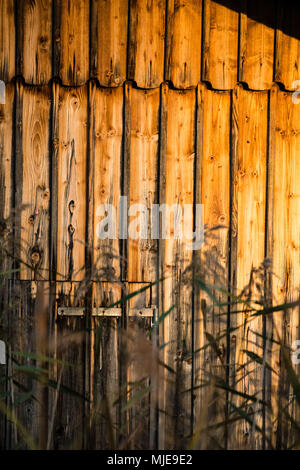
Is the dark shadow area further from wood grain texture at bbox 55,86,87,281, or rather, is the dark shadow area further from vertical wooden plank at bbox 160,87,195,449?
wood grain texture at bbox 55,86,87,281

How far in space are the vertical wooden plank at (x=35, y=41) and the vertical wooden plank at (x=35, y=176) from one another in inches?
3.8

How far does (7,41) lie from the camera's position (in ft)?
8.93

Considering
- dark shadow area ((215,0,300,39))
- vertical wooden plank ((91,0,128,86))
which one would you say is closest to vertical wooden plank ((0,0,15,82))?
vertical wooden plank ((91,0,128,86))

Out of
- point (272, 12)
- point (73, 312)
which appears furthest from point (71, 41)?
point (73, 312)

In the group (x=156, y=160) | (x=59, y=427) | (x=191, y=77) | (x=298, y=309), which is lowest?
(x=59, y=427)

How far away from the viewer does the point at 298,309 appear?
9.05 feet

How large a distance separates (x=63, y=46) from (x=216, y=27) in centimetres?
100

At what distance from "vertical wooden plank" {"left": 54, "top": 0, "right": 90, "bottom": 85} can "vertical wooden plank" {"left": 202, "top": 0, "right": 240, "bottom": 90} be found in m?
0.78

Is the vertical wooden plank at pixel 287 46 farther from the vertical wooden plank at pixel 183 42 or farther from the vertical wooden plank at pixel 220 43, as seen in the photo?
the vertical wooden plank at pixel 183 42

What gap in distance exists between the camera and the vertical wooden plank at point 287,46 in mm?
2742

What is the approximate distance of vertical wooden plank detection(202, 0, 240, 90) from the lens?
8.93 feet

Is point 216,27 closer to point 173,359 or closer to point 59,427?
point 173,359

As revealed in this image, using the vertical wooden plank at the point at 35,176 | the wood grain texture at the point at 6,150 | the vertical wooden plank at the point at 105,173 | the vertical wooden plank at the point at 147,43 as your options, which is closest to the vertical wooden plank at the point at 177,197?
the vertical wooden plank at the point at 147,43
